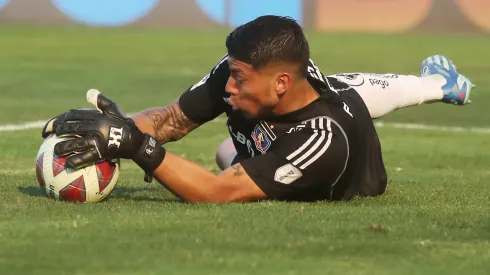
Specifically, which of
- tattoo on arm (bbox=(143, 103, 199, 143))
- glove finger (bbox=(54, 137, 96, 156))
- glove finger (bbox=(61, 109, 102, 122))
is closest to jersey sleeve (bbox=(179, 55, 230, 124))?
tattoo on arm (bbox=(143, 103, 199, 143))

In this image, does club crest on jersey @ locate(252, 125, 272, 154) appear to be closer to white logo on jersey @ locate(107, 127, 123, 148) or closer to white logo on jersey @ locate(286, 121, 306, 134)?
white logo on jersey @ locate(286, 121, 306, 134)

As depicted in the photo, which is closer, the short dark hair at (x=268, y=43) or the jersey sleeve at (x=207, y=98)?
the short dark hair at (x=268, y=43)

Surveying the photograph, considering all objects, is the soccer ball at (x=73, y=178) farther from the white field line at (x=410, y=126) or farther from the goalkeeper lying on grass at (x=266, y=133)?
the white field line at (x=410, y=126)

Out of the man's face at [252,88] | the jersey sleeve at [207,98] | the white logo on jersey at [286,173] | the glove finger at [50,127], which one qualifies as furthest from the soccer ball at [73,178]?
the jersey sleeve at [207,98]

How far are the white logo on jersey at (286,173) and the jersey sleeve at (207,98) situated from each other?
112 centimetres

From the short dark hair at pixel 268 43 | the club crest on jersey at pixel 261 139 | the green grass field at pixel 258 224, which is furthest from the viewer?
the club crest on jersey at pixel 261 139

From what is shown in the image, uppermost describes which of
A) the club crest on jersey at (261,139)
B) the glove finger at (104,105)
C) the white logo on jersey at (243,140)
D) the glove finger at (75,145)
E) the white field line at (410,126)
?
the glove finger at (104,105)

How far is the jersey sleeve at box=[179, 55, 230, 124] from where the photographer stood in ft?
22.8

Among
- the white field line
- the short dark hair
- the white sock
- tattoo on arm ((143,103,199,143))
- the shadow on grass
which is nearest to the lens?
the short dark hair

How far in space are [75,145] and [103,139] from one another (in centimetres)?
17

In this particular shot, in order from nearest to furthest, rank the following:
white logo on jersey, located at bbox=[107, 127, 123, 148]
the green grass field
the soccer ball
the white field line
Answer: the green grass field, white logo on jersey, located at bbox=[107, 127, 123, 148], the soccer ball, the white field line

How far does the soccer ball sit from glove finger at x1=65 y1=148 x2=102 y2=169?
117mm

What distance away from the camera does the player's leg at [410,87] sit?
7.41m

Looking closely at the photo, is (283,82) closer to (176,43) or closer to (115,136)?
(115,136)
